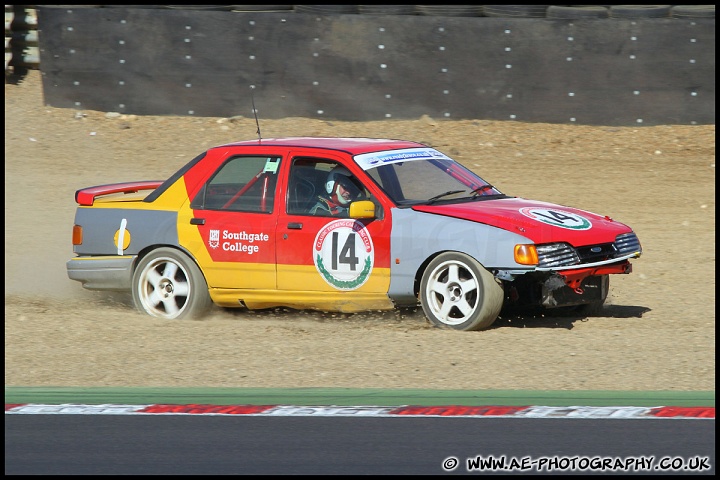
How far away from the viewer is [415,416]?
21.4 feet

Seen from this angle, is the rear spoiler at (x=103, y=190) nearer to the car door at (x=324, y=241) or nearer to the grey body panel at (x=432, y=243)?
the car door at (x=324, y=241)

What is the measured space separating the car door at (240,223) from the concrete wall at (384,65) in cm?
646

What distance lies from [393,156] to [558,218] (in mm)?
1443

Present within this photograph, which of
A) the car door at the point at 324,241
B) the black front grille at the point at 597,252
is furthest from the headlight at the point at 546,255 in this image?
the car door at the point at 324,241

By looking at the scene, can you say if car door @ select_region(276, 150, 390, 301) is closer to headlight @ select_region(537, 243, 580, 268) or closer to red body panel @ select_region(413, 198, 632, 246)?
red body panel @ select_region(413, 198, 632, 246)

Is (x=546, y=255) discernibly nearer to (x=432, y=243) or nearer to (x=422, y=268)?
(x=432, y=243)

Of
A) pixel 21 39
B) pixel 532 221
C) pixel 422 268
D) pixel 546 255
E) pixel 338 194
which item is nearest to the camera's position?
pixel 546 255

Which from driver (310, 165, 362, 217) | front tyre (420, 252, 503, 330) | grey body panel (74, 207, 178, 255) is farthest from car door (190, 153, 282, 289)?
front tyre (420, 252, 503, 330)

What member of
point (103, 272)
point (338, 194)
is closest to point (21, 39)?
point (103, 272)

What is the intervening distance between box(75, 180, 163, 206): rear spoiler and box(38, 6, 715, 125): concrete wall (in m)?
5.69

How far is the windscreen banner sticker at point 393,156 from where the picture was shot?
9227 mm

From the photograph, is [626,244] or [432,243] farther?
[626,244]

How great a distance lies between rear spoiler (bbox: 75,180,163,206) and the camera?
32.7ft

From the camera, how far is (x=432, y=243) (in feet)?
28.8
